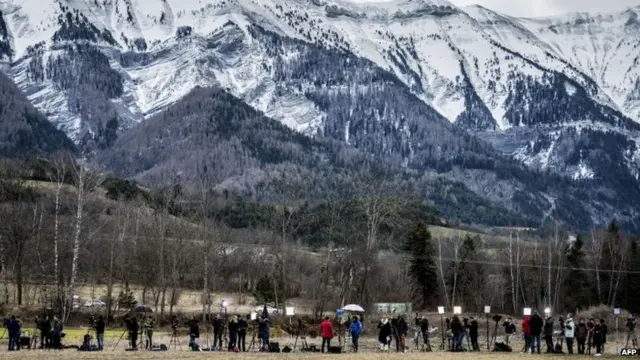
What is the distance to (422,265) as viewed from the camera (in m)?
106

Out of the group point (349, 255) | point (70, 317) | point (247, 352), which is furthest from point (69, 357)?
point (349, 255)

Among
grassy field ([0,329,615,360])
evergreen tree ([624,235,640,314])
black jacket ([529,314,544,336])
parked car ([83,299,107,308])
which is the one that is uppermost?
evergreen tree ([624,235,640,314])

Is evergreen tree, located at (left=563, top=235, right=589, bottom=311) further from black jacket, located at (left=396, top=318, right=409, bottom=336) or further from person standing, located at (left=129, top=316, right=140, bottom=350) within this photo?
person standing, located at (left=129, top=316, right=140, bottom=350)

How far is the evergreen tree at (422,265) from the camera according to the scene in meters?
105

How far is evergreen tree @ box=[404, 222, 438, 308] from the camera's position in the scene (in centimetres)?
10512

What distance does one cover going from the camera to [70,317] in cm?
6988

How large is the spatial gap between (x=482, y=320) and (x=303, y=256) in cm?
4421

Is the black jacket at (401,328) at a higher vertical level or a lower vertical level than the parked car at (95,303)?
lower

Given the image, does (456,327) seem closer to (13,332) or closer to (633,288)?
(13,332)

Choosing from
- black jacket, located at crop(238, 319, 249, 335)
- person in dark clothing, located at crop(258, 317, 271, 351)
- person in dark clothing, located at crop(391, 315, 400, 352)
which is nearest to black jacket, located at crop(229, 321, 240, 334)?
black jacket, located at crop(238, 319, 249, 335)

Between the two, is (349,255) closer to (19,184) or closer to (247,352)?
(19,184)

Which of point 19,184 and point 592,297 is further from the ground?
point 19,184

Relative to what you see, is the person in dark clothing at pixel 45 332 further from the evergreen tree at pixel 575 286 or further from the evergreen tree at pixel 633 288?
the evergreen tree at pixel 633 288

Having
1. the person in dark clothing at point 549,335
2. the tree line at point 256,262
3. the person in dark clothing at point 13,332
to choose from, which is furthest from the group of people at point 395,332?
the tree line at point 256,262
